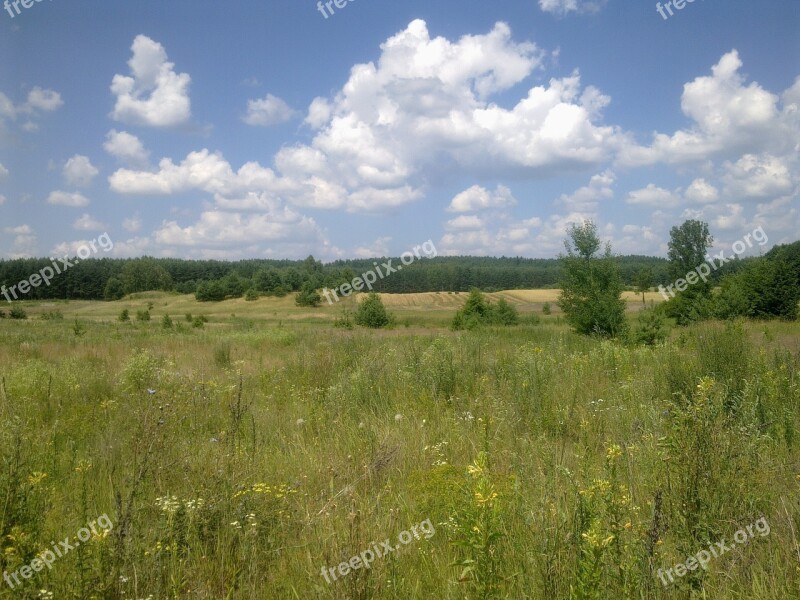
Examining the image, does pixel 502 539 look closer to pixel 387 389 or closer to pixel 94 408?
pixel 387 389

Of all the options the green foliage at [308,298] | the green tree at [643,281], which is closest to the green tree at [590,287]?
the green tree at [643,281]

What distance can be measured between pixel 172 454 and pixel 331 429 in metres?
1.77

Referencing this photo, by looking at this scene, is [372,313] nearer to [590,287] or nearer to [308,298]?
[590,287]

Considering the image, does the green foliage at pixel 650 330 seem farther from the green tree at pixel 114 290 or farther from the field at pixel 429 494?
the green tree at pixel 114 290

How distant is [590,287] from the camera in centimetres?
2317

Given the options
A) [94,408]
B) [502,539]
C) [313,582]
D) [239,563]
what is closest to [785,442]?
[502,539]

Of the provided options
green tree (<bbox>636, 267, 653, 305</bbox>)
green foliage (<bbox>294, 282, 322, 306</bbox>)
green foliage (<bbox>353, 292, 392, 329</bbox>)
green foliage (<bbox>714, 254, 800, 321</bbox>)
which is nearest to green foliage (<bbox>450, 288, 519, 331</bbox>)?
green foliage (<bbox>353, 292, 392, 329</bbox>)

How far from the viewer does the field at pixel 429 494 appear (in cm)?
235

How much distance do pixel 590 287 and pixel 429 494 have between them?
21944mm

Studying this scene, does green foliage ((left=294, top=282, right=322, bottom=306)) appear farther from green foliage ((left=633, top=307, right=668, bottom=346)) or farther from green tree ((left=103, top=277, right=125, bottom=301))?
green foliage ((left=633, top=307, right=668, bottom=346))

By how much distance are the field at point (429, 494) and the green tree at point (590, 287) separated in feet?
54.6

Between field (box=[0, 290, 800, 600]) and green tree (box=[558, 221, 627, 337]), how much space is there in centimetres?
1663

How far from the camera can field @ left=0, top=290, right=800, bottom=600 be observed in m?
2.35

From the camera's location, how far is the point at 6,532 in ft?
9.01
